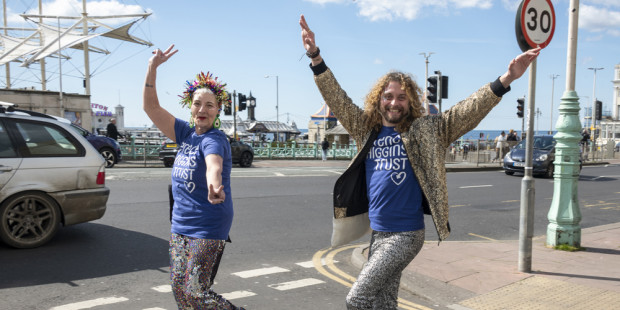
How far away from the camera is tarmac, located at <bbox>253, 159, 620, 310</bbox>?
14.4 ft

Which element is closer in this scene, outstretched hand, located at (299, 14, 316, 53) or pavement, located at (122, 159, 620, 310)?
outstretched hand, located at (299, 14, 316, 53)

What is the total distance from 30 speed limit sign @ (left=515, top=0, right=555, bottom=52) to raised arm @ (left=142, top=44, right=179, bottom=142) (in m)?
3.50

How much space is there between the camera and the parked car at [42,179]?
19.2 ft

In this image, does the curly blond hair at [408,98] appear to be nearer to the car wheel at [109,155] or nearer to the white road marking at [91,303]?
the white road marking at [91,303]

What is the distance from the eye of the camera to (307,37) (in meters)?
3.01

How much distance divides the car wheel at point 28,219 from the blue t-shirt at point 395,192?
4.78m

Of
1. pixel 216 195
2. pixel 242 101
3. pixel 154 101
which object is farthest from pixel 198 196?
pixel 242 101

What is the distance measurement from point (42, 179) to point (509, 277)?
5416mm

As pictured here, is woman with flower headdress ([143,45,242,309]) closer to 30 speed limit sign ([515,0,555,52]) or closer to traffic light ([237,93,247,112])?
30 speed limit sign ([515,0,555,52])

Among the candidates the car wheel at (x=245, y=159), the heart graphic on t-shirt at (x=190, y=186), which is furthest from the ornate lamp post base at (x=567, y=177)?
the car wheel at (x=245, y=159)


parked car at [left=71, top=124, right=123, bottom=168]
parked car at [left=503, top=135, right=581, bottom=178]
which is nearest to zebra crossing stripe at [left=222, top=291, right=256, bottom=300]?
parked car at [left=71, top=124, right=123, bottom=168]

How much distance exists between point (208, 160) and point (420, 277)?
295cm

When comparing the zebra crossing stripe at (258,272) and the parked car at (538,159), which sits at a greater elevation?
the parked car at (538,159)

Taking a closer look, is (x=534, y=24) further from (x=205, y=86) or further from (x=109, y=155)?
(x=109, y=155)
